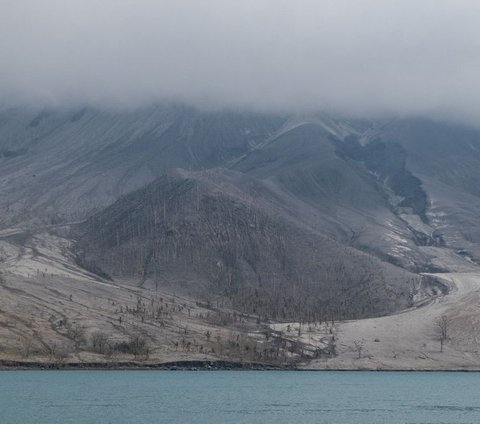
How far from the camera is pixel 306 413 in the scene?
11119 centimetres

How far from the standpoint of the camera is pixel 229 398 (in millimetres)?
126812

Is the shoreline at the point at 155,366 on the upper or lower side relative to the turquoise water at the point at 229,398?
upper

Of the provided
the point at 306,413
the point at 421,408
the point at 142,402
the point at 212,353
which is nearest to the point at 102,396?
the point at 142,402

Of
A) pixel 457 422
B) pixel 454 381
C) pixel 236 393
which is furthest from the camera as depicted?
pixel 454 381

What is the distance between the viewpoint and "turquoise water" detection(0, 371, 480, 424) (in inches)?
4144

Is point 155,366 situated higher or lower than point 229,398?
higher

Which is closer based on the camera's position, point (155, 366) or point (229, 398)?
point (229, 398)

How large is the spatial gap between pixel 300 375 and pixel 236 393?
155 feet

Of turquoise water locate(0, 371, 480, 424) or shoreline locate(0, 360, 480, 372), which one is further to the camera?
shoreline locate(0, 360, 480, 372)

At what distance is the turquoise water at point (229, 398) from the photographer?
345ft

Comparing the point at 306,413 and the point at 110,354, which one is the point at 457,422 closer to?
the point at 306,413

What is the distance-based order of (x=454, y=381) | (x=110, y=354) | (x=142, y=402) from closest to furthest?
(x=142, y=402), (x=454, y=381), (x=110, y=354)

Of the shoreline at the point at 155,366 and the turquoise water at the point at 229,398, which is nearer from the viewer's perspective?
the turquoise water at the point at 229,398

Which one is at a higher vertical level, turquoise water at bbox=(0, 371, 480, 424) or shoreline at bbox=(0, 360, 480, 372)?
shoreline at bbox=(0, 360, 480, 372)
